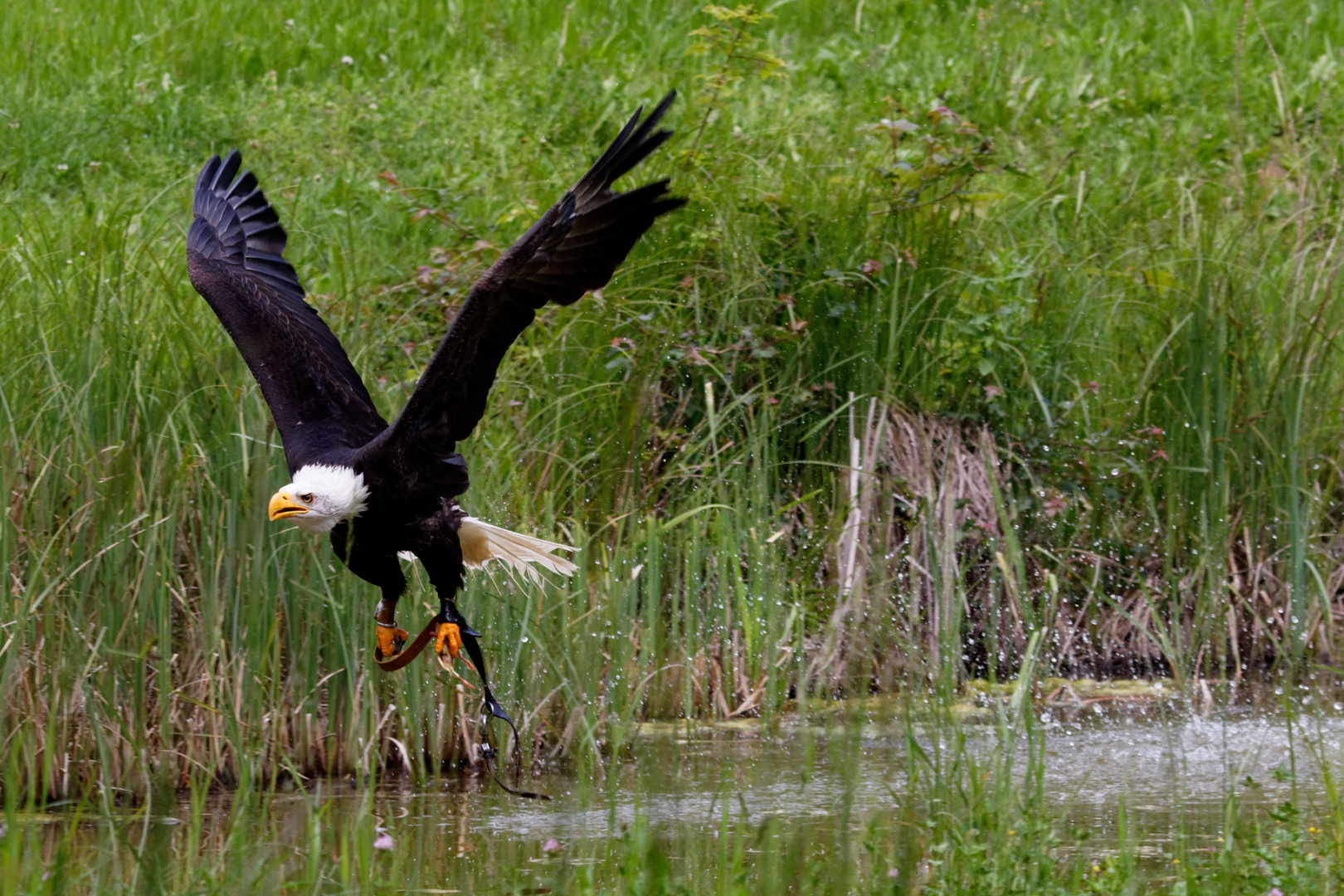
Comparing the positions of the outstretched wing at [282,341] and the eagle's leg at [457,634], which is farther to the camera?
the outstretched wing at [282,341]

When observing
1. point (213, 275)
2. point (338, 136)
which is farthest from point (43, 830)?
point (338, 136)

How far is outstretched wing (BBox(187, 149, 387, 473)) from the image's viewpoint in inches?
163

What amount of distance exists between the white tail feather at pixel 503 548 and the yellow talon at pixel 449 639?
0.24m

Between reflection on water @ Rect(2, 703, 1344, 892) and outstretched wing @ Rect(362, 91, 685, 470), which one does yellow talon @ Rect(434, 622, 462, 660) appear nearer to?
reflection on water @ Rect(2, 703, 1344, 892)

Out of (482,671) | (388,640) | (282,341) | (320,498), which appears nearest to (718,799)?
(482,671)

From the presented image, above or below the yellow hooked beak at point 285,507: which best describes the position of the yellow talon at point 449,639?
below

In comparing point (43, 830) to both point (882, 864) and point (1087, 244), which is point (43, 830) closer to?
point (882, 864)

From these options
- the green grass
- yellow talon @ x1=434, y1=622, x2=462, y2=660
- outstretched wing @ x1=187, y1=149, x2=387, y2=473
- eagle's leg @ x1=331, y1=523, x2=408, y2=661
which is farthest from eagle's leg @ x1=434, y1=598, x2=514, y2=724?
outstretched wing @ x1=187, y1=149, x2=387, y2=473

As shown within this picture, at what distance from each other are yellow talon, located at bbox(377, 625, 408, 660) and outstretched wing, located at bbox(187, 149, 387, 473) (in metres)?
0.50

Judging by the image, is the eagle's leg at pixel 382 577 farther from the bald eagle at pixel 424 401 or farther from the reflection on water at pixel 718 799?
the reflection on water at pixel 718 799

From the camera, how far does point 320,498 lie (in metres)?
3.74

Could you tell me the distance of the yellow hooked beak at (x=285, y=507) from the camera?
3.67m

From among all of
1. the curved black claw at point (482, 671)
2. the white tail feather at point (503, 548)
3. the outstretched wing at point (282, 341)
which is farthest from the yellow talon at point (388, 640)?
the outstretched wing at point (282, 341)

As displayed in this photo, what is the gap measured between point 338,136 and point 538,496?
13.1ft
